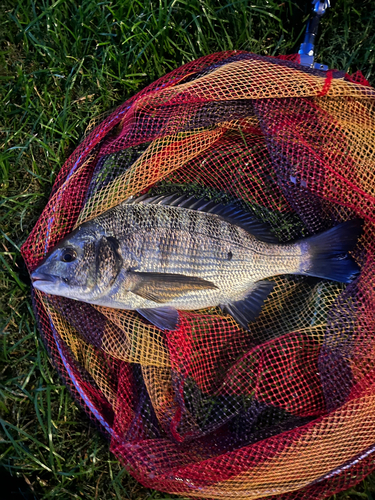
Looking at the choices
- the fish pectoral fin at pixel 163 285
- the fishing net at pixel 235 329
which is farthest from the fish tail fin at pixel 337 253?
the fish pectoral fin at pixel 163 285

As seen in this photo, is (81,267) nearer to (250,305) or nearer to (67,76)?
(250,305)

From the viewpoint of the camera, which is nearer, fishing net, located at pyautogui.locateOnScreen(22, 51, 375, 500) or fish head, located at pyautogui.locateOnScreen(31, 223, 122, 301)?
fishing net, located at pyautogui.locateOnScreen(22, 51, 375, 500)

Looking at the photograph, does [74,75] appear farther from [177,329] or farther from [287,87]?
[177,329]

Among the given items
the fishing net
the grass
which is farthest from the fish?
the grass

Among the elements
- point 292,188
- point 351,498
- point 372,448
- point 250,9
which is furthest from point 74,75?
point 351,498

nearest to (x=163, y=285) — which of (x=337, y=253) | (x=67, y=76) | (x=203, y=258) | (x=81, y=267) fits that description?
(x=203, y=258)

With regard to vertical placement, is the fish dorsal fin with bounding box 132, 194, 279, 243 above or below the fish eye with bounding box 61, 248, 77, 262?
above

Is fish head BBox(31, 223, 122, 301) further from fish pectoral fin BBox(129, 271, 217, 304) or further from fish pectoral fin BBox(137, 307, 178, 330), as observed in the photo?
fish pectoral fin BBox(137, 307, 178, 330)
